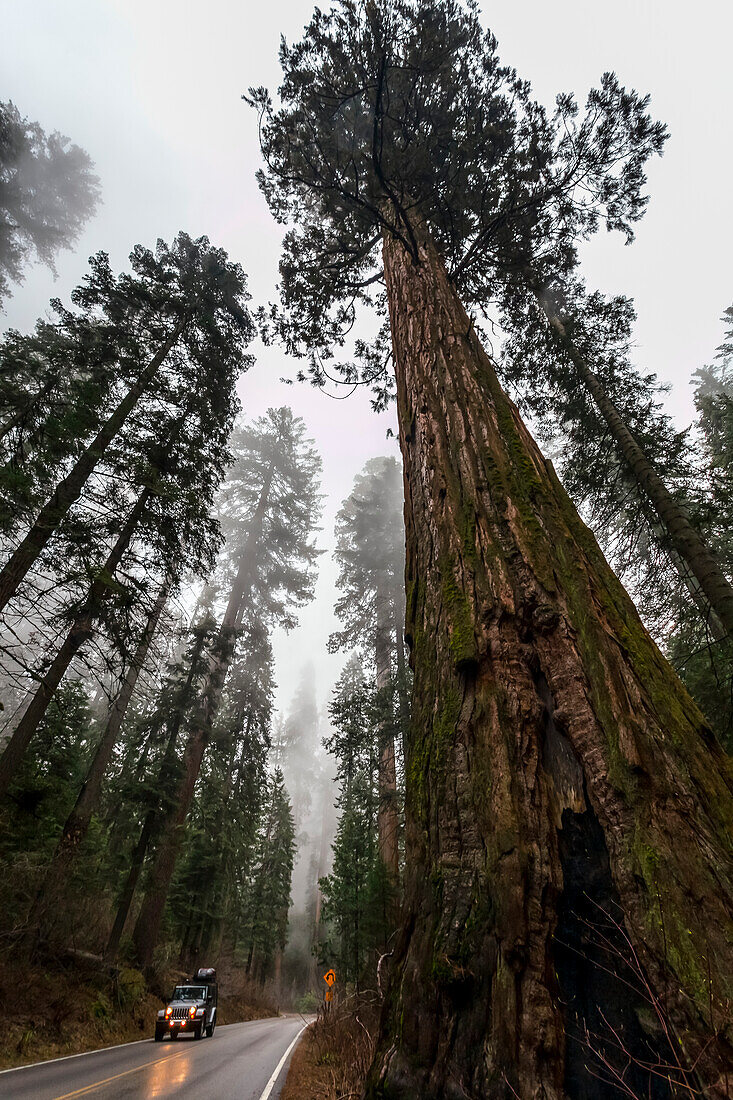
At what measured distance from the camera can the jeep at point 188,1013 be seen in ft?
34.7

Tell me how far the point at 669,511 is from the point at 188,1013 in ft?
47.7

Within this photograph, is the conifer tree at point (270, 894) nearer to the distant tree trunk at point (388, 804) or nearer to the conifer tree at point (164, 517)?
the distant tree trunk at point (388, 804)

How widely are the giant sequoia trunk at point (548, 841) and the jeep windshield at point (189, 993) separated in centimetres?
1383

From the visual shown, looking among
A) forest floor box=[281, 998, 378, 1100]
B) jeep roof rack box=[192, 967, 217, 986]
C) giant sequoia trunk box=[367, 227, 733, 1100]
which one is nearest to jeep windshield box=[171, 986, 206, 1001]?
jeep roof rack box=[192, 967, 217, 986]

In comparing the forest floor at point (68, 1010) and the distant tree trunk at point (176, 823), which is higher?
the distant tree trunk at point (176, 823)

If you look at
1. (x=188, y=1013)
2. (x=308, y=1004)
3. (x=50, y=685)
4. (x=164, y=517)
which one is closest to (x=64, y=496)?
(x=164, y=517)

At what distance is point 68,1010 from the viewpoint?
9.13 m

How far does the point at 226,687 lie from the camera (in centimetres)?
2072

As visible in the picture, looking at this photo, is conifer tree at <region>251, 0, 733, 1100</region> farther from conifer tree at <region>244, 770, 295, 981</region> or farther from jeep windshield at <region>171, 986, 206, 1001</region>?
conifer tree at <region>244, 770, 295, 981</region>

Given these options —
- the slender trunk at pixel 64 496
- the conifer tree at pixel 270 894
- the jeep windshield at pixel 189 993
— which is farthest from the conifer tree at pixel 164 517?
Result: the conifer tree at pixel 270 894

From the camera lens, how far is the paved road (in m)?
5.62

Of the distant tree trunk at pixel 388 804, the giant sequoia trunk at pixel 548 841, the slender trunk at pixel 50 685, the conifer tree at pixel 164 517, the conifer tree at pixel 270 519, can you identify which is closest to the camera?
the giant sequoia trunk at pixel 548 841

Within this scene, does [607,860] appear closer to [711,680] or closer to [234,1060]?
[711,680]

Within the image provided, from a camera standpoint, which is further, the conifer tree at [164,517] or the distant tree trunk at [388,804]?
the distant tree trunk at [388,804]
